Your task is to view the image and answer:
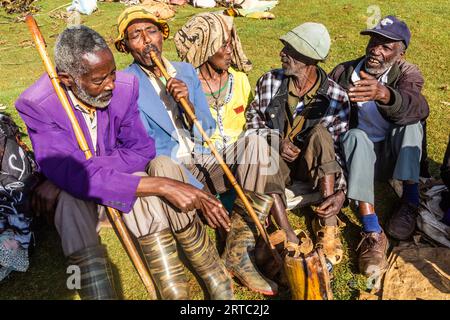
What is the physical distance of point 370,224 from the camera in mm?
3686

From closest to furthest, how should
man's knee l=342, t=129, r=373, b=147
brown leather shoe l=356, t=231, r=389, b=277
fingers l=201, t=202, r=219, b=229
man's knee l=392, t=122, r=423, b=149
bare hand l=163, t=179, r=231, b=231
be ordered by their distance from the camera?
bare hand l=163, t=179, r=231, b=231 < fingers l=201, t=202, r=219, b=229 < brown leather shoe l=356, t=231, r=389, b=277 < man's knee l=342, t=129, r=373, b=147 < man's knee l=392, t=122, r=423, b=149

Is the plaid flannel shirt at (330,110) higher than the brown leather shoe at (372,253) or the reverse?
higher

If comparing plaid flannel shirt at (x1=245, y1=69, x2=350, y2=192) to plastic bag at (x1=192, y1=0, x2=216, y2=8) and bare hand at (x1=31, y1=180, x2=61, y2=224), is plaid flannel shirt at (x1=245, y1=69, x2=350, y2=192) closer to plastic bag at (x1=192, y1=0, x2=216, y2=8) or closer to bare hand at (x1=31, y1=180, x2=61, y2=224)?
bare hand at (x1=31, y1=180, x2=61, y2=224)

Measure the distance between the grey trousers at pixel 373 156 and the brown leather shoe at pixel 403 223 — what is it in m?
0.31

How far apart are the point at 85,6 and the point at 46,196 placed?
12468mm

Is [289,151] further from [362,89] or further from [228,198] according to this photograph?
[362,89]

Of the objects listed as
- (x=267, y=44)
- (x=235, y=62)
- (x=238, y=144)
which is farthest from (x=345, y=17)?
(x=238, y=144)

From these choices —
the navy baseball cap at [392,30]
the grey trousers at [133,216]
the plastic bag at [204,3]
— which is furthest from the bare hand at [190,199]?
the plastic bag at [204,3]

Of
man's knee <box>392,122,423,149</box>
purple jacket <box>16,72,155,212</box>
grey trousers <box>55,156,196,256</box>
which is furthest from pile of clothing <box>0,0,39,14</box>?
man's knee <box>392,122,423,149</box>

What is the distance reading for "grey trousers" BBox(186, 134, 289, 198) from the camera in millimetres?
3543

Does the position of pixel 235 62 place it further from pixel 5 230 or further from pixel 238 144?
pixel 5 230

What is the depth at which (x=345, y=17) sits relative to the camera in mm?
10539

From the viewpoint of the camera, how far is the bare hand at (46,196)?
9.95 ft

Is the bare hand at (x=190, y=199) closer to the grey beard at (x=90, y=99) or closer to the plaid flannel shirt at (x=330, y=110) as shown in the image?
the grey beard at (x=90, y=99)
